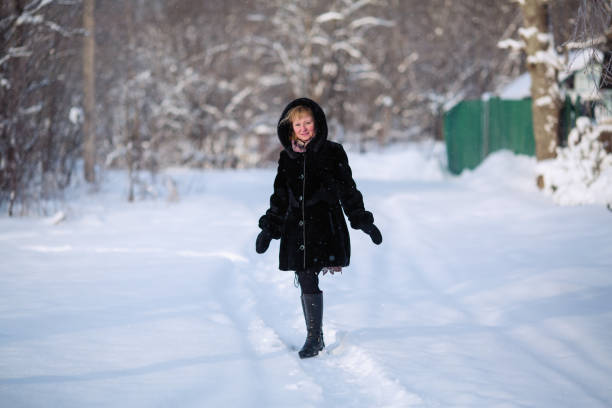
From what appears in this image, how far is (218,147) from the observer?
80.9 ft

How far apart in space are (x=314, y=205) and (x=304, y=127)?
50cm

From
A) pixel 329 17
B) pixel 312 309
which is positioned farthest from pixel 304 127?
pixel 329 17

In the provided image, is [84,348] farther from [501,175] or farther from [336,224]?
[501,175]

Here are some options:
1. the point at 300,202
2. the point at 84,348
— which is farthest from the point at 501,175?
the point at 84,348

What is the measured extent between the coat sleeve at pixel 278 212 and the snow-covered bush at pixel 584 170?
636cm

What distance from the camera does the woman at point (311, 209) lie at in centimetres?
346

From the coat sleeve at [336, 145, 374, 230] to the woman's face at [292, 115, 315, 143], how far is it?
236 millimetres

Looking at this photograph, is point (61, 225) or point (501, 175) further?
point (501, 175)

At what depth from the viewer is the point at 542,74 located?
9.87 meters

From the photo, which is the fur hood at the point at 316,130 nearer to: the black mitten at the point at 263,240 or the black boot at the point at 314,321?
the black mitten at the point at 263,240

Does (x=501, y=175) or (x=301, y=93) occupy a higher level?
(x=301, y=93)

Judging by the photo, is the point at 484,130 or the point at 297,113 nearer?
the point at 297,113

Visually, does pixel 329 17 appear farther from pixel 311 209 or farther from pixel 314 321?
pixel 314 321

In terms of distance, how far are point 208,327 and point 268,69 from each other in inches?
1031
